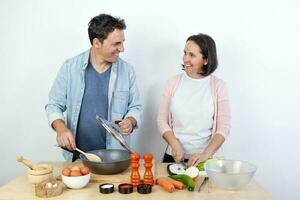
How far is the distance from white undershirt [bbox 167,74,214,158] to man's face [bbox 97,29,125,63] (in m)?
0.44

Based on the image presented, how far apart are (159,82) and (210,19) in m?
0.59

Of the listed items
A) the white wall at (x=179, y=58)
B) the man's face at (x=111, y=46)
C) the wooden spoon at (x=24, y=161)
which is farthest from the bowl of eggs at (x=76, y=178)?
the white wall at (x=179, y=58)

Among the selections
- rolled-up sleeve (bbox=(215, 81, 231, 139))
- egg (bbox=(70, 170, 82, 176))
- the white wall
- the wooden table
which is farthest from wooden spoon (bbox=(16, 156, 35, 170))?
the white wall

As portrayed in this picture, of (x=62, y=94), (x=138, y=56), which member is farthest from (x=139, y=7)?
(x=62, y=94)

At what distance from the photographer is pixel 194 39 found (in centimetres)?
229

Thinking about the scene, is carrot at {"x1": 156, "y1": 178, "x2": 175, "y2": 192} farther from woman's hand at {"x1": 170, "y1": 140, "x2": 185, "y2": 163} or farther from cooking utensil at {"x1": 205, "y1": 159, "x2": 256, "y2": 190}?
woman's hand at {"x1": 170, "y1": 140, "x2": 185, "y2": 163}

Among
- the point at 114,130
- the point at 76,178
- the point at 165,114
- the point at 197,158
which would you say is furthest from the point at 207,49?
the point at 76,178

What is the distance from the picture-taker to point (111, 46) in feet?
7.48

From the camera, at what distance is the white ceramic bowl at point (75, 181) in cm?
164

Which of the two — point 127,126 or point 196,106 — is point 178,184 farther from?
point 196,106

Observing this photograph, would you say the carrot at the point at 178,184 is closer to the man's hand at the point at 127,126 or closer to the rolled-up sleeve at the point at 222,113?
the man's hand at the point at 127,126

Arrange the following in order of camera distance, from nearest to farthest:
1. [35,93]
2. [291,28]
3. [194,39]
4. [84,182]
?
[84,182], [194,39], [291,28], [35,93]

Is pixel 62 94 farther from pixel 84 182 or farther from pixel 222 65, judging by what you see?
pixel 222 65

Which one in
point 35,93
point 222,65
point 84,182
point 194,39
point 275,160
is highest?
point 194,39
